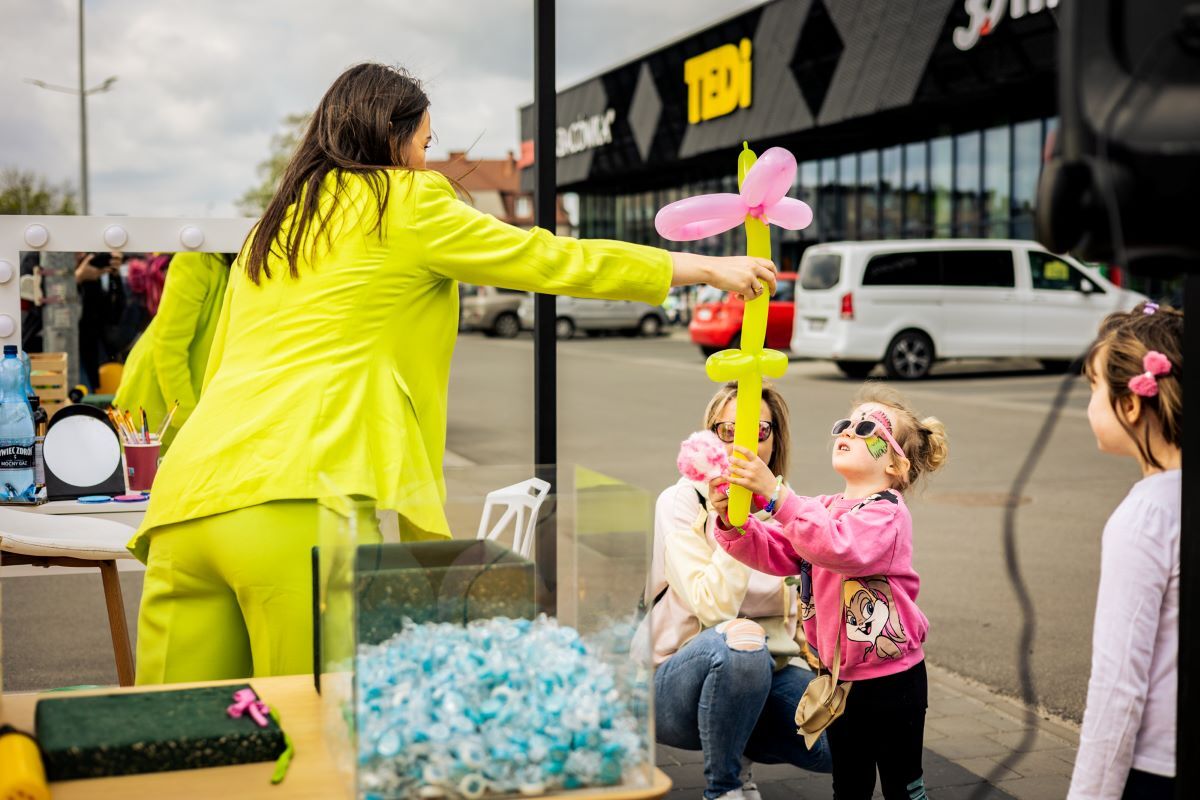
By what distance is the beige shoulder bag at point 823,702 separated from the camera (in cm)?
301

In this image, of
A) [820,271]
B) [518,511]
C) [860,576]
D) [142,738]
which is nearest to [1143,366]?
[860,576]

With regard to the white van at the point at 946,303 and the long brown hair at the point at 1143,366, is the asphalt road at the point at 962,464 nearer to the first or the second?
the white van at the point at 946,303

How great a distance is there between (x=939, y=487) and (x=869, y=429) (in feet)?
23.4

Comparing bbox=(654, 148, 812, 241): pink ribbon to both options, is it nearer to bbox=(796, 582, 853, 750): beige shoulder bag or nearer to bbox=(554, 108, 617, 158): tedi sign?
bbox=(796, 582, 853, 750): beige shoulder bag

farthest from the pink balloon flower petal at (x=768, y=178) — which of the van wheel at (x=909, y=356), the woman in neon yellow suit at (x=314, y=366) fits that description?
the van wheel at (x=909, y=356)

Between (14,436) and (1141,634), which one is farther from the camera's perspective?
(14,436)

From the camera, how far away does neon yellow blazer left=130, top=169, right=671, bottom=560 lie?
90.9 inches

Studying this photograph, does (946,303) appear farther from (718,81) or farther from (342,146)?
(342,146)

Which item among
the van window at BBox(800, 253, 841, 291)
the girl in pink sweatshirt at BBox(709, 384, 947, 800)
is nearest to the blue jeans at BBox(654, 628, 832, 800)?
the girl in pink sweatshirt at BBox(709, 384, 947, 800)

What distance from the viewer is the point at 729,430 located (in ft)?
10.8

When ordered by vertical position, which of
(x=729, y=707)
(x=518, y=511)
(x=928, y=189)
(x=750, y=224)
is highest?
(x=928, y=189)

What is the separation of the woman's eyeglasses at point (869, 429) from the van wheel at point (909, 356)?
1628cm

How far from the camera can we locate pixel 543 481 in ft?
6.65

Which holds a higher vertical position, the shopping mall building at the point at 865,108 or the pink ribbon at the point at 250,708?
the shopping mall building at the point at 865,108
